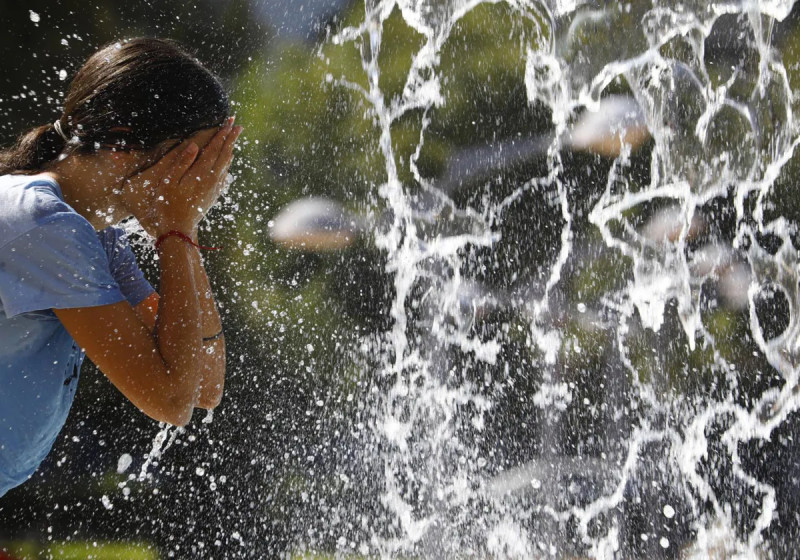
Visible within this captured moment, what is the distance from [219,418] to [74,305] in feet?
10.6

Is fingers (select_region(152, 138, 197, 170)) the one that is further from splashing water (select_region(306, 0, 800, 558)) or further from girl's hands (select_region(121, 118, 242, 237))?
splashing water (select_region(306, 0, 800, 558))

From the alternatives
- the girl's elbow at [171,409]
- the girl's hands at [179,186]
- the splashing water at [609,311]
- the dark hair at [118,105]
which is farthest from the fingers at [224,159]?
the splashing water at [609,311]

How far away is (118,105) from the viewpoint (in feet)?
4.42

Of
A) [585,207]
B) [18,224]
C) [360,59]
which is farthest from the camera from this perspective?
[360,59]

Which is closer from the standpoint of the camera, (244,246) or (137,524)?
(137,524)

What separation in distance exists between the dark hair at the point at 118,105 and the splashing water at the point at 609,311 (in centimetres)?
240

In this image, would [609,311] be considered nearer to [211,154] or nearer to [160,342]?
[211,154]

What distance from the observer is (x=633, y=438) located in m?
4.06

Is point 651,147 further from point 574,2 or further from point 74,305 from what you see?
point 74,305

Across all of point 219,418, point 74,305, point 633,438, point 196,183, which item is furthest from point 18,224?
point 633,438

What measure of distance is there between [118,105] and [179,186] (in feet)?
0.69

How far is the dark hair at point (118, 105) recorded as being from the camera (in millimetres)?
1352

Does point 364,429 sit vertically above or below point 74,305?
below

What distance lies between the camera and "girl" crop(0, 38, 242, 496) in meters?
1.20
